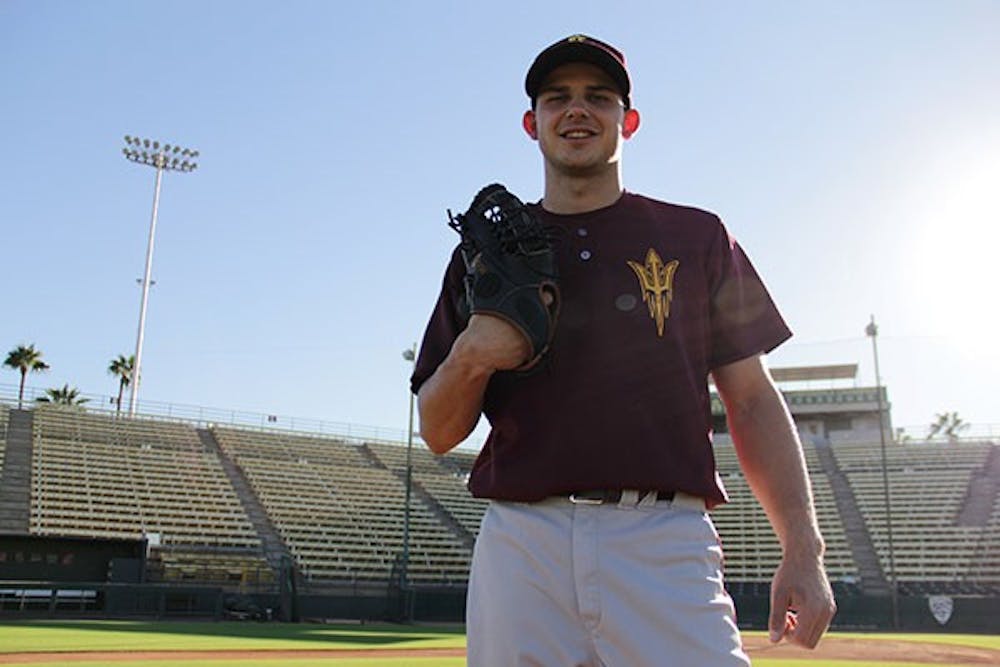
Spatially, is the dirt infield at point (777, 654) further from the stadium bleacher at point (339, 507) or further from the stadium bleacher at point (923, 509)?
the stadium bleacher at point (923, 509)

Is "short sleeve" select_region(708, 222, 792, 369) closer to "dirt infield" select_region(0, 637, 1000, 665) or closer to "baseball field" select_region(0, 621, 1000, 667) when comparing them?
"dirt infield" select_region(0, 637, 1000, 665)

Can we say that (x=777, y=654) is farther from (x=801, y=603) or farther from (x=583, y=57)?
(x=583, y=57)

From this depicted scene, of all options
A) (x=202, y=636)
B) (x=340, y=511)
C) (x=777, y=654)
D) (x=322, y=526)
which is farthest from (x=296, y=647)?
(x=340, y=511)

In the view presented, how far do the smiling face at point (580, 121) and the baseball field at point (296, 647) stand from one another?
33.2ft

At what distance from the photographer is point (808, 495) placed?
82.0 inches

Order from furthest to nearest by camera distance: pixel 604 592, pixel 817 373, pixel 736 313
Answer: pixel 817 373 → pixel 736 313 → pixel 604 592

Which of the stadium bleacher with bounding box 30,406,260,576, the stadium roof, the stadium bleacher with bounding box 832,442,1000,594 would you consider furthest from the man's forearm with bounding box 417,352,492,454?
the stadium roof

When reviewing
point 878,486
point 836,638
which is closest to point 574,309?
point 836,638

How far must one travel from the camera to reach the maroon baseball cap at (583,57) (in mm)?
2207

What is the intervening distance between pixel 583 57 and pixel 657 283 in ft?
1.91

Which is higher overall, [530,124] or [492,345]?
[530,124]

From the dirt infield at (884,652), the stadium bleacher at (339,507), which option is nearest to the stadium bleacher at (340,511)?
the stadium bleacher at (339,507)

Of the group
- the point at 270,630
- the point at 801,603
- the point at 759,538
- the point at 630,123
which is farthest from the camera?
the point at 759,538

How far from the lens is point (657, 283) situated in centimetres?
211
